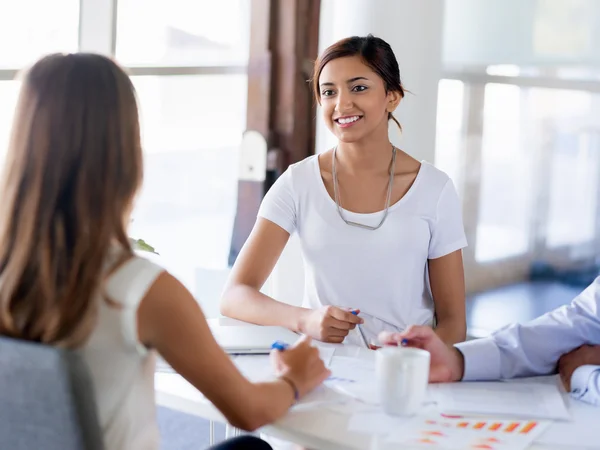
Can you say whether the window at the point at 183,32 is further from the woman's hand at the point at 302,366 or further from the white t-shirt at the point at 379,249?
the woman's hand at the point at 302,366

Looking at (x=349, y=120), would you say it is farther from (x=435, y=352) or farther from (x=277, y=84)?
(x=277, y=84)

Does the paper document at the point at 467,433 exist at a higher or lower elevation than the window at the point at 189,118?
lower

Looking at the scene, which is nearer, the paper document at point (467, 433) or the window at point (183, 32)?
the paper document at point (467, 433)

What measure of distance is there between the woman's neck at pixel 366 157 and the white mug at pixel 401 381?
894 millimetres

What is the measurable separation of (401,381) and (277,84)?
262 centimetres

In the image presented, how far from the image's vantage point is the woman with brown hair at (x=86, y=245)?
123 cm

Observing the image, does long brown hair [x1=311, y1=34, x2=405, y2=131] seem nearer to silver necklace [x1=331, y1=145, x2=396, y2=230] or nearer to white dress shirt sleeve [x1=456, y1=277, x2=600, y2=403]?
silver necklace [x1=331, y1=145, x2=396, y2=230]

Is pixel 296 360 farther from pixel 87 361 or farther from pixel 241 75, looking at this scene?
pixel 241 75

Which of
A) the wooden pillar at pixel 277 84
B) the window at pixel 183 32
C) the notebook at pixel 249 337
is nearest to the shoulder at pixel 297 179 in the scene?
the notebook at pixel 249 337

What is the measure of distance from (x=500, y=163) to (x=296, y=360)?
84.8 inches

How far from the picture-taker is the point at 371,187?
7.33 feet

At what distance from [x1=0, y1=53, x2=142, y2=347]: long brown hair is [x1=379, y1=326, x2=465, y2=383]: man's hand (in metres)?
0.62

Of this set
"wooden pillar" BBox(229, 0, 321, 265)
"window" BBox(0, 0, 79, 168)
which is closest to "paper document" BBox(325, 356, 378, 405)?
"window" BBox(0, 0, 79, 168)

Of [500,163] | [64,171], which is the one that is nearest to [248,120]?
[500,163]
